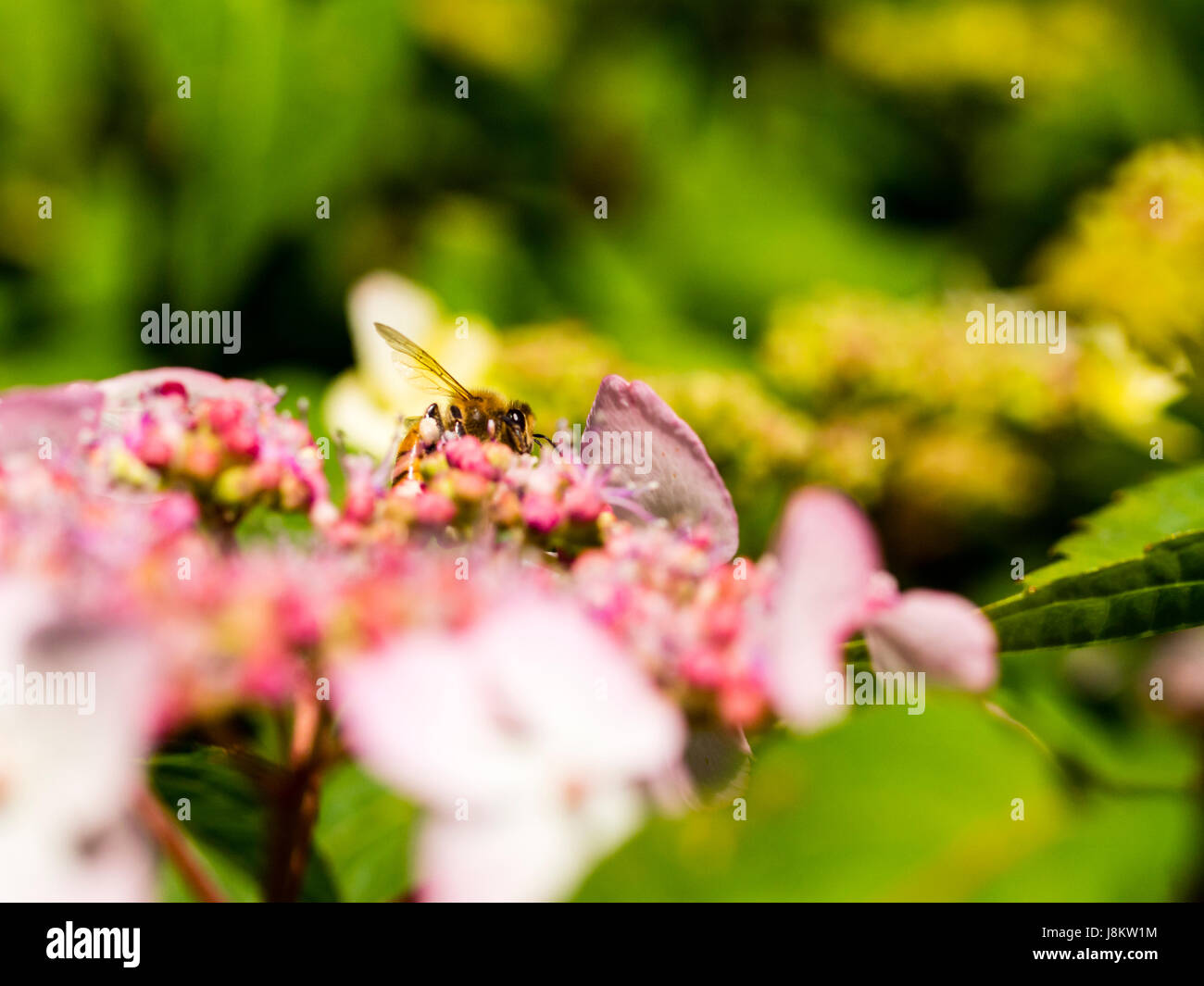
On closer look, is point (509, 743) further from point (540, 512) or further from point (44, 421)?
point (44, 421)

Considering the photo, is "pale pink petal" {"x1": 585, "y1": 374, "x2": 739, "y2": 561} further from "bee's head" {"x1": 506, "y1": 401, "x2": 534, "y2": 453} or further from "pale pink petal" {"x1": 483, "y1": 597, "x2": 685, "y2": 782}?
"bee's head" {"x1": 506, "y1": 401, "x2": 534, "y2": 453}

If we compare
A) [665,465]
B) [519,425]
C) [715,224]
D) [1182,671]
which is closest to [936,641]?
[665,465]

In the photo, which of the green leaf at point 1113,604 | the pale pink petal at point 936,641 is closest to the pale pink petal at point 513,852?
the pale pink petal at point 936,641

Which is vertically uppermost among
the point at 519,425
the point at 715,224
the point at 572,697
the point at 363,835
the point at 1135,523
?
the point at 715,224

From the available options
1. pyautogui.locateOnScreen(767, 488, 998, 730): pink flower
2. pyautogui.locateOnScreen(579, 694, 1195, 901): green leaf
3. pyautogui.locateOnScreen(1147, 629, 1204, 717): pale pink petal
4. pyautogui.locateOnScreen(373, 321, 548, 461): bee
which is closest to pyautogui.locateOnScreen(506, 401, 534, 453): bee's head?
pyautogui.locateOnScreen(373, 321, 548, 461): bee
